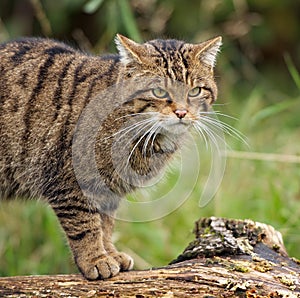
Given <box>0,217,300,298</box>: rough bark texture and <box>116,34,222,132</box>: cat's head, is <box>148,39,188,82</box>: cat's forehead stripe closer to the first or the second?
<box>116,34,222,132</box>: cat's head

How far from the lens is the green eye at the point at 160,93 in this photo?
11.2 feet

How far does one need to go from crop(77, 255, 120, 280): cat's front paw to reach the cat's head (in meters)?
0.72

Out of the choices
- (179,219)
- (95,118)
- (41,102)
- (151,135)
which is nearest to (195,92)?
(151,135)

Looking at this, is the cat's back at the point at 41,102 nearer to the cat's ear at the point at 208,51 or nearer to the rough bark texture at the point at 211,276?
the cat's ear at the point at 208,51

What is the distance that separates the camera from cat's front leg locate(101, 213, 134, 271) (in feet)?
11.7

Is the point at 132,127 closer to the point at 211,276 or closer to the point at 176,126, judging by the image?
the point at 176,126

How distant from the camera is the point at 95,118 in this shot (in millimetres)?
3576

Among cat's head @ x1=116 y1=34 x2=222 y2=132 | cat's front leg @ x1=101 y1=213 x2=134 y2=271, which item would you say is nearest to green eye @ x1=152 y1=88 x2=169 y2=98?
cat's head @ x1=116 y1=34 x2=222 y2=132

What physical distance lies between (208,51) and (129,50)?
0.41 meters

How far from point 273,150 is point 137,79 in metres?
2.05

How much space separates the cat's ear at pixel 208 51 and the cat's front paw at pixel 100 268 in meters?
1.09

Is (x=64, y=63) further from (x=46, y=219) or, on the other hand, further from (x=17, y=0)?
(x=17, y=0)

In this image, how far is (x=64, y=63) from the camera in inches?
150

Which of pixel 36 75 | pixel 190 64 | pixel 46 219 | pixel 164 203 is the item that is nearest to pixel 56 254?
pixel 46 219
